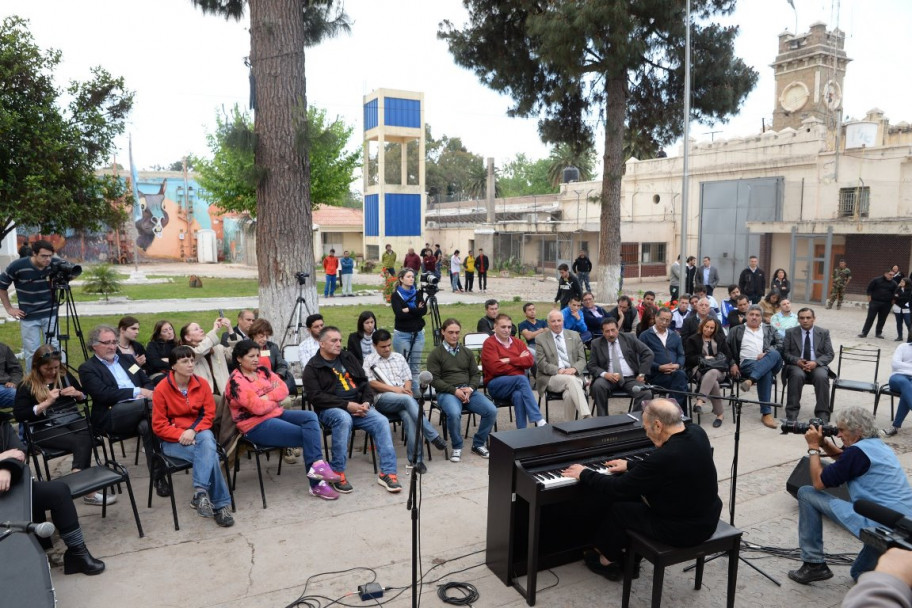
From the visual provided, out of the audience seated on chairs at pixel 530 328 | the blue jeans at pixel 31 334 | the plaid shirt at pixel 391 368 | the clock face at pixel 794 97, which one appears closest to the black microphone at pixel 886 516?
the plaid shirt at pixel 391 368

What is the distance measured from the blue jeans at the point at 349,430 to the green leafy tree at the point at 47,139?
242 inches

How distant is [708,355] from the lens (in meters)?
8.23

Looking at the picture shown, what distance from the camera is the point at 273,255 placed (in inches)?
337

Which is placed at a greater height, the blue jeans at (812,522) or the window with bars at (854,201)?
the window with bars at (854,201)

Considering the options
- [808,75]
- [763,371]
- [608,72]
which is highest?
[808,75]

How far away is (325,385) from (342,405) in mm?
256

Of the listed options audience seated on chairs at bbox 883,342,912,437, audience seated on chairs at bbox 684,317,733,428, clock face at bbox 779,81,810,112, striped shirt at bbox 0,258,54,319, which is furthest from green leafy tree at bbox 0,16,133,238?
clock face at bbox 779,81,810,112

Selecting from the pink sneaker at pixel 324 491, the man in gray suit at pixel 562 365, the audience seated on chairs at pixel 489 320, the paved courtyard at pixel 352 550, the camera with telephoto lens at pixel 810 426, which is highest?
the audience seated on chairs at pixel 489 320

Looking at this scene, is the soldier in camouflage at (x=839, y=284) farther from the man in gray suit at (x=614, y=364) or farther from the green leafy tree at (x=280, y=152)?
the green leafy tree at (x=280, y=152)

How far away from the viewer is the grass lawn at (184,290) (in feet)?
64.9

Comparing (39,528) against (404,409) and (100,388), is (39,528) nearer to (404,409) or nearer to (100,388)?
(100,388)

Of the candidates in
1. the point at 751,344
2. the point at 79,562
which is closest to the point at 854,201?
the point at 751,344

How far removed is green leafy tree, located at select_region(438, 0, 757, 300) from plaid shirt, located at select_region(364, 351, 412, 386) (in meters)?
9.46

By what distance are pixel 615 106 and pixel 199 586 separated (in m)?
13.8
